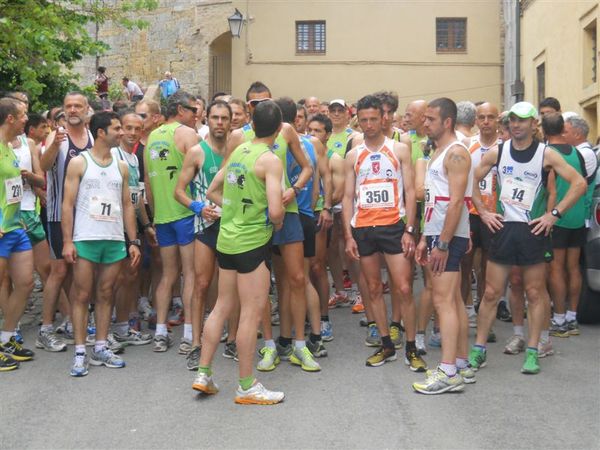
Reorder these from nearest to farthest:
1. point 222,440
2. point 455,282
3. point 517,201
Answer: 1. point 222,440
2. point 455,282
3. point 517,201

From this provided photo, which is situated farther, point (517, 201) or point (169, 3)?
point (169, 3)

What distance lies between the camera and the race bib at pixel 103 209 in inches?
286

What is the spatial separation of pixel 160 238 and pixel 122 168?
0.85 meters

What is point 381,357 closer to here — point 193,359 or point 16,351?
point 193,359

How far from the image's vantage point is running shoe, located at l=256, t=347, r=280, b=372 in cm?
711

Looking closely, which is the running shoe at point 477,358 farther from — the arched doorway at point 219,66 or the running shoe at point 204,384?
the arched doorway at point 219,66

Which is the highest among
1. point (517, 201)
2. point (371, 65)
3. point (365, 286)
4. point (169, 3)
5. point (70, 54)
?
point (169, 3)

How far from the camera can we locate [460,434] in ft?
17.8

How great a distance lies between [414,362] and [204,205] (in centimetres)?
216

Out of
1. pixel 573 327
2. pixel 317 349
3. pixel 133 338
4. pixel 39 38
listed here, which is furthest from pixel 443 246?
pixel 39 38

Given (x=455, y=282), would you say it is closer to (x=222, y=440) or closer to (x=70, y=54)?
(x=222, y=440)

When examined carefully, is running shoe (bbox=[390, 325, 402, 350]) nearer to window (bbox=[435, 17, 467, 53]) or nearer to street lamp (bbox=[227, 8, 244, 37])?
street lamp (bbox=[227, 8, 244, 37])

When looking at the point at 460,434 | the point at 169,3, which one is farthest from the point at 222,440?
the point at 169,3

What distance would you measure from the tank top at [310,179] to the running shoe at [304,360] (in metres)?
1.21
